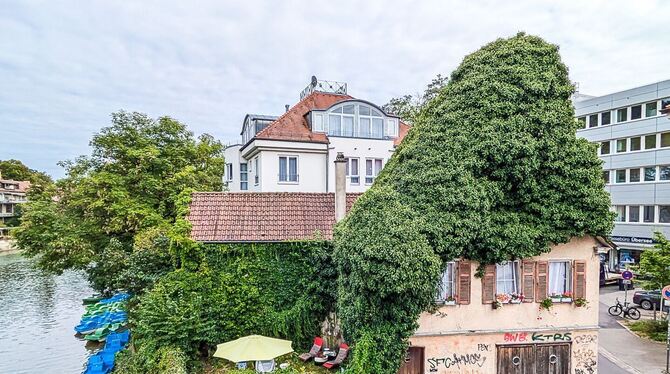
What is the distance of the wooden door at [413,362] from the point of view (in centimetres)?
1312

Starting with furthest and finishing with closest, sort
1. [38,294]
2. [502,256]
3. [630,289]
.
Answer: [38,294] < [630,289] < [502,256]

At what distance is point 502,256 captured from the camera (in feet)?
41.4

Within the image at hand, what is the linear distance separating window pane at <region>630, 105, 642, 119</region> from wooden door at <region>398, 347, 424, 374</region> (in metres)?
30.9

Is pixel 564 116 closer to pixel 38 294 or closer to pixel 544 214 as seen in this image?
pixel 544 214

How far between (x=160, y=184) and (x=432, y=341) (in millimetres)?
19488

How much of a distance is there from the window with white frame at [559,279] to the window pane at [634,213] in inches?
991

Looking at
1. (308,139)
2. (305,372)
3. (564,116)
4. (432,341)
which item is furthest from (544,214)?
(308,139)

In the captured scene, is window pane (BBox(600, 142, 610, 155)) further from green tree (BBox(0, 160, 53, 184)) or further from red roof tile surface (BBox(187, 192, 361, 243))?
green tree (BBox(0, 160, 53, 184))

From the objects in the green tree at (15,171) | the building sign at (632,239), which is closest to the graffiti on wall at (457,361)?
the building sign at (632,239)

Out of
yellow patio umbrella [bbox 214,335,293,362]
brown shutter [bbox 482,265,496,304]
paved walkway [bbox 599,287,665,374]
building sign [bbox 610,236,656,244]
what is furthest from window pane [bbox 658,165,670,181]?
yellow patio umbrella [bbox 214,335,293,362]

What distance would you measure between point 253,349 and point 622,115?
118ft

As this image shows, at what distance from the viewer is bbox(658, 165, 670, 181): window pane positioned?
97.2 feet

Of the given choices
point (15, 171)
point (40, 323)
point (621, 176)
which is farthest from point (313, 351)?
point (15, 171)

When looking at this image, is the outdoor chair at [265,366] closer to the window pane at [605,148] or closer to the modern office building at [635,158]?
the modern office building at [635,158]
